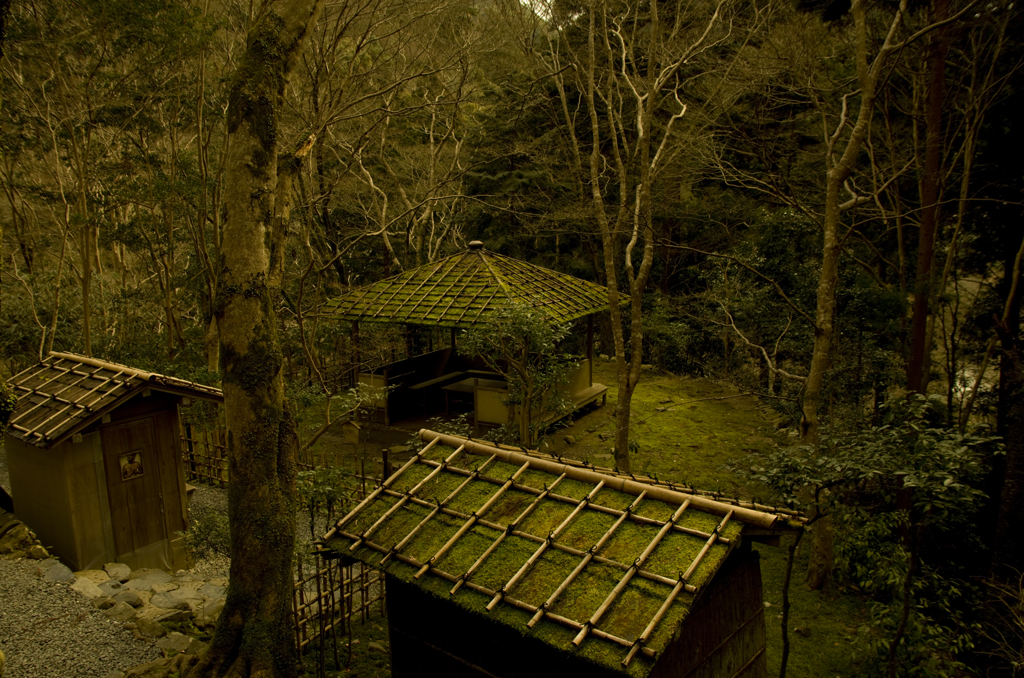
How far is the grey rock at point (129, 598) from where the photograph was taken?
6.41 m

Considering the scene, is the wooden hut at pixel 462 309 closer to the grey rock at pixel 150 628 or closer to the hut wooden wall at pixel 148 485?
the hut wooden wall at pixel 148 485

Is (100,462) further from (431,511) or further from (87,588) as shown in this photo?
(431,511)

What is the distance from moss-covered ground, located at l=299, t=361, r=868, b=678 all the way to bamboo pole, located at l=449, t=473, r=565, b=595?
0.08 metres

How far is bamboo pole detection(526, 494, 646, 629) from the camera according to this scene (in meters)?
3.70

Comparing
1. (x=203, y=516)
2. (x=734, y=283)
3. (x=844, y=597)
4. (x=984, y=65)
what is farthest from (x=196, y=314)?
(x=984, y=65)

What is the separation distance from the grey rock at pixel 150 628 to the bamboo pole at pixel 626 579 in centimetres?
463

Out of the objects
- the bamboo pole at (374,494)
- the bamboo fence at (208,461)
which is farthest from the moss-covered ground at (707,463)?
the bamboo fence at (208,461)

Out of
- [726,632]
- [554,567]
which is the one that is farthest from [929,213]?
[554,567]

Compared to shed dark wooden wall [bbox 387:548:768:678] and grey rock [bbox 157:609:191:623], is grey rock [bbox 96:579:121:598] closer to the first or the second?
grey rock [bbox 157:609:191:623]

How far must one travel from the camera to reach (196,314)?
1942 cm

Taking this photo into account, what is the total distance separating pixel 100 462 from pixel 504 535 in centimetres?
602

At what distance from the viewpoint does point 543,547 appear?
4.18m

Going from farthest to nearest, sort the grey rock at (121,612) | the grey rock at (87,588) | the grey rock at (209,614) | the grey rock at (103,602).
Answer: the grey rock at (87,588), the grey rock at (209,614), the grey rock at (103,602), the grey rock at (121,612)

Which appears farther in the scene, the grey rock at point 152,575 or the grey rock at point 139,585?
the grey rock at point 152,575
